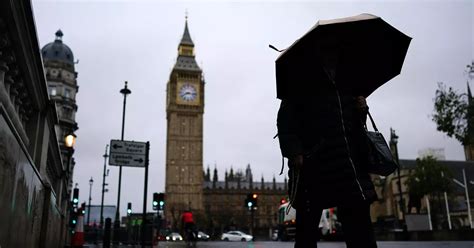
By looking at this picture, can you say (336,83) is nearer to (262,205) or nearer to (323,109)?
(323,109)

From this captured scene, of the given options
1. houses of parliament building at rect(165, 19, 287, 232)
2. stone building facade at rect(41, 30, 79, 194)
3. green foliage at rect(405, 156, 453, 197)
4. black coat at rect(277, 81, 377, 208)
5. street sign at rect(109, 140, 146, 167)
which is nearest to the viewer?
black coat at rect(277, 81, 377, 208)

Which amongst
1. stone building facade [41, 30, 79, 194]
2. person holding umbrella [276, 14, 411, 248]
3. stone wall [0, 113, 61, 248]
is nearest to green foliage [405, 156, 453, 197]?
stone building facade [41, 30, 79, 194]

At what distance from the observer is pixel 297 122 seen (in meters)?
3.84

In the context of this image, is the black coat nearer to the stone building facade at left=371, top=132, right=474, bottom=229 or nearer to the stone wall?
the stone wall

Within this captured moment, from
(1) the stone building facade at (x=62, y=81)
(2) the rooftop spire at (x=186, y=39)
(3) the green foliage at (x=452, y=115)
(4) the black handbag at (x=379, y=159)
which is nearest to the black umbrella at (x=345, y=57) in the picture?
(4) the black handbag at (x=379, y=159)

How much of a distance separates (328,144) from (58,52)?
2658 inches

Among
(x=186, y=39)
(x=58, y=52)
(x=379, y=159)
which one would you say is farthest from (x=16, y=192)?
(x=186, y=39)

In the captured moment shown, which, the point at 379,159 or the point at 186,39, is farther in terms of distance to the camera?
the point at 186,39

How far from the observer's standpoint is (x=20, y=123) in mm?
4742

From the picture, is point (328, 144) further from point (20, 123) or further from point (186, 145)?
point (186, 145)

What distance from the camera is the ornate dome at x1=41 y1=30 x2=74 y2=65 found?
63.9 m

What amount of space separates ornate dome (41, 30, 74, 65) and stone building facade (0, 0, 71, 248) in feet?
205

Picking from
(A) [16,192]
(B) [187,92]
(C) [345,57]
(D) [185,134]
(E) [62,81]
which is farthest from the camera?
(D) [185,134]

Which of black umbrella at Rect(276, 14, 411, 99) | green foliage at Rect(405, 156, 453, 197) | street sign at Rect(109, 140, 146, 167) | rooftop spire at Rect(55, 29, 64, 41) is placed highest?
rooftop spire at Rect(55, 29, 64, 41)
